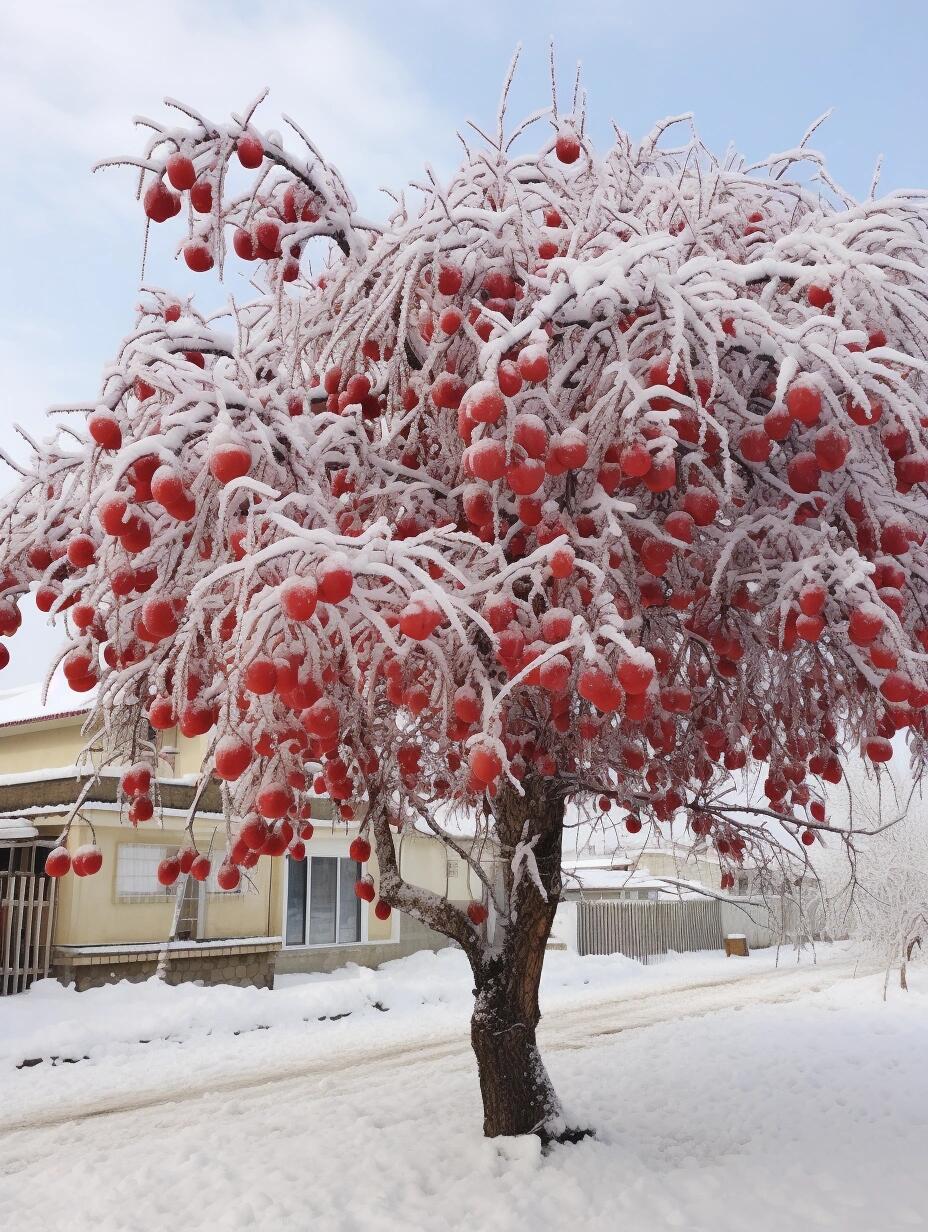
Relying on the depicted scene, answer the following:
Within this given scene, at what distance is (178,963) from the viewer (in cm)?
1545

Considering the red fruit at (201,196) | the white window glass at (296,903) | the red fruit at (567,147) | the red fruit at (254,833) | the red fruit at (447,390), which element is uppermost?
the red fruit at (567,147)

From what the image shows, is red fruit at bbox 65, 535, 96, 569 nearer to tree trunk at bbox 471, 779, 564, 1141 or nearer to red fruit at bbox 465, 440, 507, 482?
red fruit at bbox 465, 440, 507, 482

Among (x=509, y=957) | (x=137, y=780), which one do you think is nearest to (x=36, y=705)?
(x=509, y=957)

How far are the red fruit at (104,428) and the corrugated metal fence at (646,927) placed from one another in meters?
22.1

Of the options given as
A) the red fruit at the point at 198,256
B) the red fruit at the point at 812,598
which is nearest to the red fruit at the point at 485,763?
the red fruit at the point at 812,598

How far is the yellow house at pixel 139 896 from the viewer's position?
14336mm

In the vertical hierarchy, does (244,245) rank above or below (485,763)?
above

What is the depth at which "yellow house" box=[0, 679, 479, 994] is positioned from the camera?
47.0 feet

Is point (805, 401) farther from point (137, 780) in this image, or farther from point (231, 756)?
point (137, 780)

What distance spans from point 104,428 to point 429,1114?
6058 millimetres

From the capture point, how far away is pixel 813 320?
12.2 feet

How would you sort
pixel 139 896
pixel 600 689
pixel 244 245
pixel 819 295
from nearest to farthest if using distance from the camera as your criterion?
pixel 600 689 < pixel 819 295 < pixel 244 245 < pixel 139 896

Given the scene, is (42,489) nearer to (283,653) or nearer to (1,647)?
(1,647)

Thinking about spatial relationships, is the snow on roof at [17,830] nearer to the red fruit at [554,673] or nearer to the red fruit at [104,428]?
the red fruit at [104,428]
